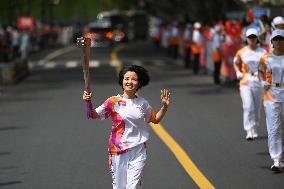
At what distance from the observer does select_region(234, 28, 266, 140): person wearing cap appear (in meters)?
14.9

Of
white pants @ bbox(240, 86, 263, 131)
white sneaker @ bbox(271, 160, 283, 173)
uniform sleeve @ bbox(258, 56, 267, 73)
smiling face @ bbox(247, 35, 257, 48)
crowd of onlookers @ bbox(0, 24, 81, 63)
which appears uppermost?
smiling face @ bbox(247, 35, 257, 48)

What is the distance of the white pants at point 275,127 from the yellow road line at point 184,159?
95cm

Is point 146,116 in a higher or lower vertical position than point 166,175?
higher

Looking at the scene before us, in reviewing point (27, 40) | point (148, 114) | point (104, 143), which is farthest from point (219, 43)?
point (27, 40)

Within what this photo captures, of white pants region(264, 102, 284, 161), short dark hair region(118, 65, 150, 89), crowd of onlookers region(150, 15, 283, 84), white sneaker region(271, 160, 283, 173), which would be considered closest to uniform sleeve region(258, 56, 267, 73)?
white pants region(264, 102, 284, 161)

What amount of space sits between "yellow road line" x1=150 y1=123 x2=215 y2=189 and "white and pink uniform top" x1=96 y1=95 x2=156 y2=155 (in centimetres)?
222

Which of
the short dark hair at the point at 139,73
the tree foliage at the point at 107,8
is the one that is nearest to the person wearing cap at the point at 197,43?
the tree foliage at the point at 107,8

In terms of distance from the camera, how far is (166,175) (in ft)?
37.3

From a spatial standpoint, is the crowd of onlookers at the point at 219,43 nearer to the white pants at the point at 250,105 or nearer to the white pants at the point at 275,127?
the white pants at the point at 250,105

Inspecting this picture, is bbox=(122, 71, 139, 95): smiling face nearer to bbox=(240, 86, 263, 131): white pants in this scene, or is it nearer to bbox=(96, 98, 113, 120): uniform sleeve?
bbox=(96, 98, 113, 120): uniform sleeve

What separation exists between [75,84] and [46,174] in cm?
1839

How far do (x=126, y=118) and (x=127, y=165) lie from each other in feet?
1.36

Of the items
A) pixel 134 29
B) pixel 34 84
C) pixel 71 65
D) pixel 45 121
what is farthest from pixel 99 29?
pixel 45 121

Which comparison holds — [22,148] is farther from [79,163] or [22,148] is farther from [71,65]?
[71,65]
